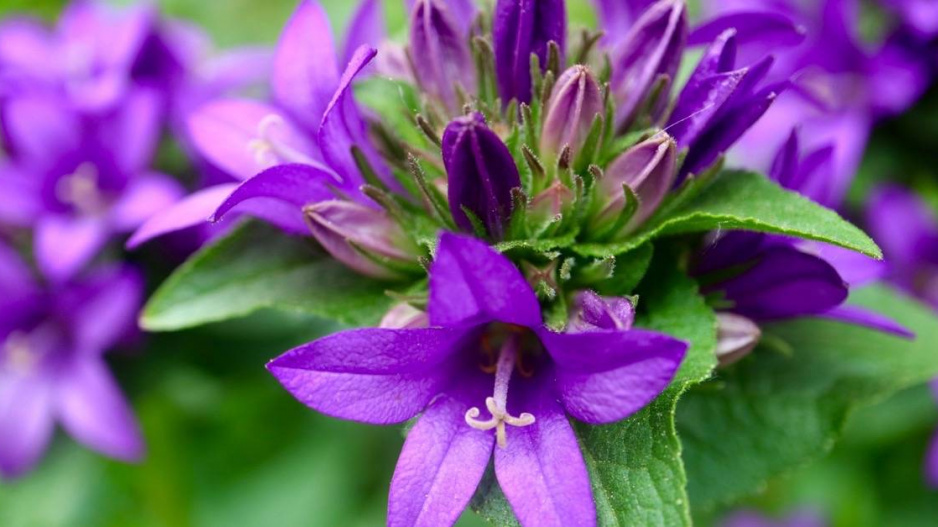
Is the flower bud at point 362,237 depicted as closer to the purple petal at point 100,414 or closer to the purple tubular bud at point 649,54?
the purple tubular bud at point 649,54

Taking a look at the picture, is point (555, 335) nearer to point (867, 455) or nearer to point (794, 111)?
point (794, 111)

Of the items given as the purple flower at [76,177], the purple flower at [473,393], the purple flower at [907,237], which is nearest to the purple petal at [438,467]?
the purple flower at [473,393]

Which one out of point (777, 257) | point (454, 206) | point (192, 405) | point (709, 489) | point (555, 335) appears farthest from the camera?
point (192, 405)

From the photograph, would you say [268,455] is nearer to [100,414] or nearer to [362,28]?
[100,414]

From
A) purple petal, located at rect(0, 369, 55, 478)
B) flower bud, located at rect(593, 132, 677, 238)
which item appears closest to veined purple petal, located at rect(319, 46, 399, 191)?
flower bud, located at rect(593, 132, 677, 238)

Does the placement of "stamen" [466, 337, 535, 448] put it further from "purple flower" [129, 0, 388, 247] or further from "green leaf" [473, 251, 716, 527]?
"purple flower" [129, 0, 388, 247]

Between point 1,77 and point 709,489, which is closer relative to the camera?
point 709,489

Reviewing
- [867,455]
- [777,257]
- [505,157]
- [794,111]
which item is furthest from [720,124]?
[867,455]
